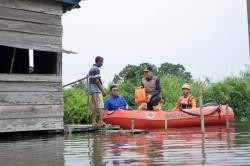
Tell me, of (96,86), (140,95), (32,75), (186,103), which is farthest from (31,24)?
(186,103)

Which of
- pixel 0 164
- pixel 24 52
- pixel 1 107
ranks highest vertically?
pixel 24 52

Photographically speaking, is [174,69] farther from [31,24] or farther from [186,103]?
[31,24]

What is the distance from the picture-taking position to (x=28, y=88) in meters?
10.7

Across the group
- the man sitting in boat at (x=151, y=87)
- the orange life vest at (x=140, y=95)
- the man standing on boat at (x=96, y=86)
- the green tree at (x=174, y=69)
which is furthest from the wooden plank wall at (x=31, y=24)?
the green tree at (x=174, y=69)

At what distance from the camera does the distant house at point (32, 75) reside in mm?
10359

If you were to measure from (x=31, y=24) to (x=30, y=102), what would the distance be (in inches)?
67.2

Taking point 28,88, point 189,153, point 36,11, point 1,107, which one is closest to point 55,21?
point 36,11

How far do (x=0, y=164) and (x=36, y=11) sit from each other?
22.0 feet

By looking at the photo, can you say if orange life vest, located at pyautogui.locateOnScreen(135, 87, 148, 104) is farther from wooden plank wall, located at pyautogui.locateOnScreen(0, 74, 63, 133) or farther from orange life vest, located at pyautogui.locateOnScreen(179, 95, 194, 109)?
wooden plank wall, located at pyautogui.locateOnScreen(0, 74, 63, 133)

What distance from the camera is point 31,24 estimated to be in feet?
35.7

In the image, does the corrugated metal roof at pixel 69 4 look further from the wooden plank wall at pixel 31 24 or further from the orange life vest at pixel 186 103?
the orange life vest at pixel 186 103

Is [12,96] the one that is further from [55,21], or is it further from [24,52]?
[24,52]

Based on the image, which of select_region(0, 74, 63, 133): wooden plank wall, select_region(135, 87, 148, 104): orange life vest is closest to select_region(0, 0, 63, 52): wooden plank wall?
select_region(0, 74, 63, 133): wooden plank wall

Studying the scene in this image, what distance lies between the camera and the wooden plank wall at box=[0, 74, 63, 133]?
10320 millimetres
